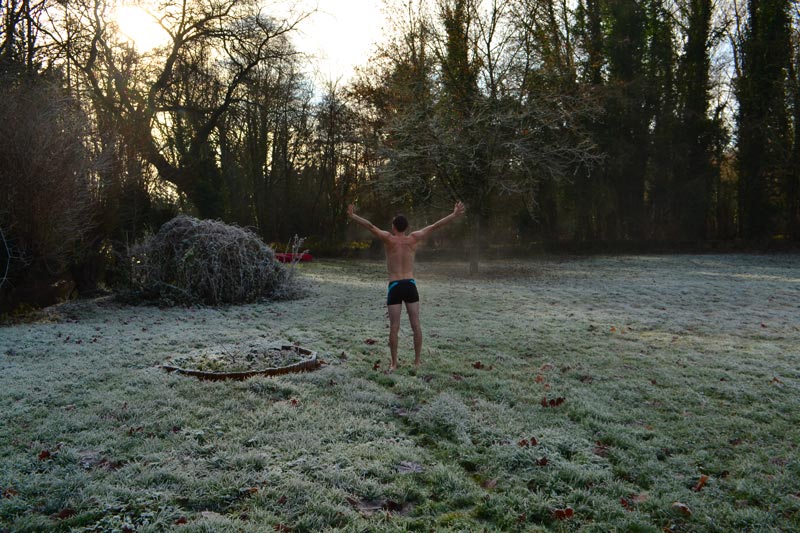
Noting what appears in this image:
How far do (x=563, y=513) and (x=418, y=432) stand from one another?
5.20 ft

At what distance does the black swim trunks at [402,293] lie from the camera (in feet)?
20.7

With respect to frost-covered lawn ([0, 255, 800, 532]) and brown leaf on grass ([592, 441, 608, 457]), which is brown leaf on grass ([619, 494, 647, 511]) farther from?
brown leaf on grass ([592, 441, 608, 457])

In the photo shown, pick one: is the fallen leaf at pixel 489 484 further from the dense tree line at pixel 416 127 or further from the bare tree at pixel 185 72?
the bare tree at pixel 185 72

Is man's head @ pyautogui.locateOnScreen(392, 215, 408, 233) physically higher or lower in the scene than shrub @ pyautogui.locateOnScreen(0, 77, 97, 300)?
lower

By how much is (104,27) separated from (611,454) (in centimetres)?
2005

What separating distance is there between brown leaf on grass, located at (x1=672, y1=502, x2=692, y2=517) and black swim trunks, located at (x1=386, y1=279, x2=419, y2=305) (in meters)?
3.50

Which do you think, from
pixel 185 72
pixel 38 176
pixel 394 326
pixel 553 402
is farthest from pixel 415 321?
pixel 185 72

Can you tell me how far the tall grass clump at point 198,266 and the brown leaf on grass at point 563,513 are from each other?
1031cm

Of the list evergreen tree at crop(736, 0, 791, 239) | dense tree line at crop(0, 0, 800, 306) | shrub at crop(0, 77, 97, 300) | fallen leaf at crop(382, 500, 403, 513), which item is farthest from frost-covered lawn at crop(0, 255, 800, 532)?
evergreen tree at crop(736, 0, 791, 239)

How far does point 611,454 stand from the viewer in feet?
13.4

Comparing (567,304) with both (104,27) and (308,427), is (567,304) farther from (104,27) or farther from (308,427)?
(104,27)

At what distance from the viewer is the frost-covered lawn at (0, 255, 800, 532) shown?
127 inches

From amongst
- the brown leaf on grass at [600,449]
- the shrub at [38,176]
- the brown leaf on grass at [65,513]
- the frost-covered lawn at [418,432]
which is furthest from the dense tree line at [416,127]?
the brown leaf on grass at [600,449]

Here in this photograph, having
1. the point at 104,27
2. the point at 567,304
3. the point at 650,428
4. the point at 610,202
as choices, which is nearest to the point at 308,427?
the point at 650,428
